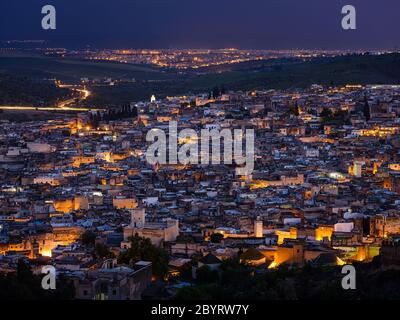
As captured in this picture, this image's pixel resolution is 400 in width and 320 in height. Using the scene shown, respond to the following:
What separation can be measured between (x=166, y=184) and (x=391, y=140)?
1023cm

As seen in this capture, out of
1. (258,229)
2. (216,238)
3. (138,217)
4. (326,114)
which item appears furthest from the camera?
(326,114)

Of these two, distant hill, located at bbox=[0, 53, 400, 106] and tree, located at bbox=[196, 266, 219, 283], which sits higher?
distant hill, located at bbox=[0, 53, 400, 106]

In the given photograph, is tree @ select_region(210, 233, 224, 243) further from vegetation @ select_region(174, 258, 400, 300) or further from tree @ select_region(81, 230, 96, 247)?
vegetation @ select_region(174, 258, 400, 300)

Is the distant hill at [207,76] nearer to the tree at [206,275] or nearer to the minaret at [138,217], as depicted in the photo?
the minaret at [138,217]

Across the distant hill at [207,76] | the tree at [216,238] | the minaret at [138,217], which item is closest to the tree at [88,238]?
the minaret at [138,217]

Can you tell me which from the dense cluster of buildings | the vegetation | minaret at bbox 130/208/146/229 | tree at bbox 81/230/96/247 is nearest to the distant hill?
the dense cluster of buildings

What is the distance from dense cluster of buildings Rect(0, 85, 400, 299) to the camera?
1380cm

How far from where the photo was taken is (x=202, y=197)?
20.2 meters

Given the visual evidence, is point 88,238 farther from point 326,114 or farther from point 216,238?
point 326,114

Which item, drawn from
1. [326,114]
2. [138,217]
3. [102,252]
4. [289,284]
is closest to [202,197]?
[138,217]

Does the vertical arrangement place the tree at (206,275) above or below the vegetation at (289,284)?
below

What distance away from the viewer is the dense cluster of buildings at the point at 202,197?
13805mm

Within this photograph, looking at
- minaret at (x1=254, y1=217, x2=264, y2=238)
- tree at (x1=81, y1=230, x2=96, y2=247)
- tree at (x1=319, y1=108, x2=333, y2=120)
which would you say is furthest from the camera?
tree at (x1=319, y1=108, x2=333, y2=120)

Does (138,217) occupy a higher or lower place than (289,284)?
higher
